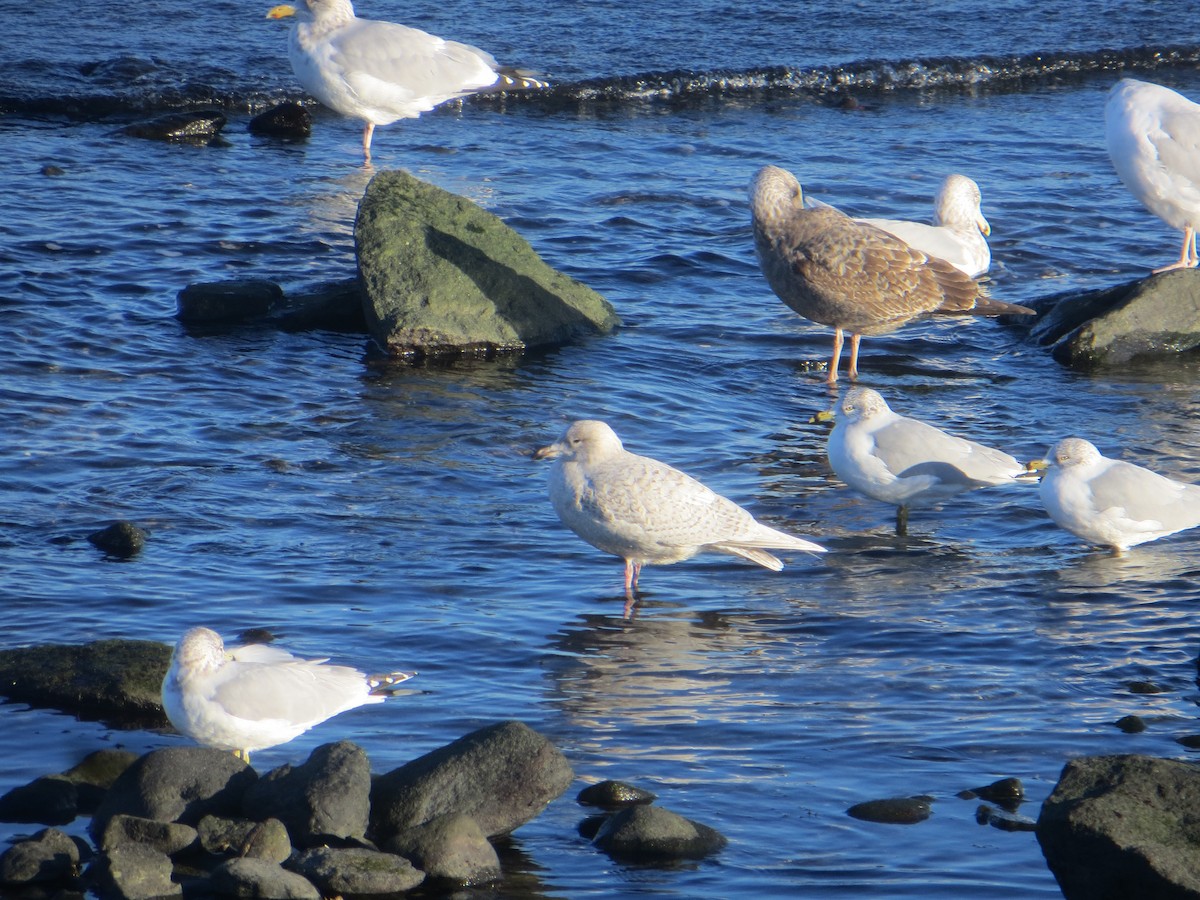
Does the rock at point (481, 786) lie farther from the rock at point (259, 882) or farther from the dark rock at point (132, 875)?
the dark rock at point (132, 875)

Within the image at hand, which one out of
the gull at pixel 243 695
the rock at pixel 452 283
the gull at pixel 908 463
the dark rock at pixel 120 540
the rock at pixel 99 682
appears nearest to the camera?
the gull at pixel 243 695

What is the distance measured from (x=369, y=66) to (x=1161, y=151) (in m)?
6.56

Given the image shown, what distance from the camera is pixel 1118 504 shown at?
719 cm

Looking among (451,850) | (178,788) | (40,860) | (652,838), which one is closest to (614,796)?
(652,838)

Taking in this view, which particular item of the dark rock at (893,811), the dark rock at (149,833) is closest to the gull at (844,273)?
the dark rock at (893,811)

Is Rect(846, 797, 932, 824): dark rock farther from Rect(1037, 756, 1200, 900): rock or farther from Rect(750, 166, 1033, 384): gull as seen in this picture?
Rect(750, 166, 1033, 384): gull

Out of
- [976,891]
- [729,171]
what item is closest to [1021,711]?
[976,891]

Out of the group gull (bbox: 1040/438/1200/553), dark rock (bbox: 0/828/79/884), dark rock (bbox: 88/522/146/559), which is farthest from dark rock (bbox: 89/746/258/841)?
gull (bbox: 1040/438/1200/553)

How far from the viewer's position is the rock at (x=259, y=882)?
4352mm

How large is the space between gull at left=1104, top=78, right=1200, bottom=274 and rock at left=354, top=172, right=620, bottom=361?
12.5 ft

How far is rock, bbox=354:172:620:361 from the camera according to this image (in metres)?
9.87

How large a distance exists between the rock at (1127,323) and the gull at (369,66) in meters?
6.23

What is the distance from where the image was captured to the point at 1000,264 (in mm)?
12195

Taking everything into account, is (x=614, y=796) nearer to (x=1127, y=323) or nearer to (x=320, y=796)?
(x=320, y=796)
